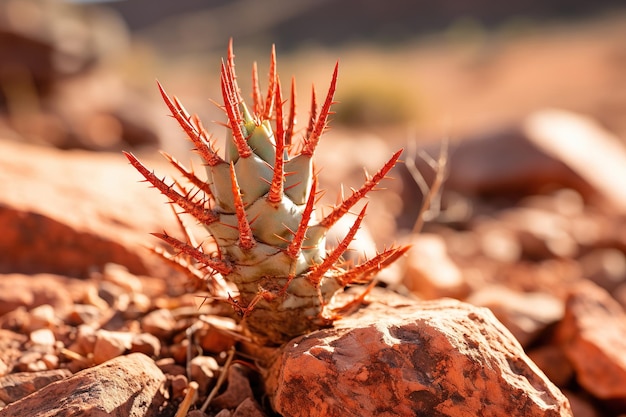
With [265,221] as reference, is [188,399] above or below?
below

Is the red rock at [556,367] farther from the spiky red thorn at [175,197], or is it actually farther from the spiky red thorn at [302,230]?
the spiky red thorn at [175,197]

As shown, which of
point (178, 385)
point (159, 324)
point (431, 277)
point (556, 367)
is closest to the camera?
point (178, 385)

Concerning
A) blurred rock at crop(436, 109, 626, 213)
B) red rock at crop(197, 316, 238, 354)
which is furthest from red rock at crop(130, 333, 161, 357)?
blurred rock at crop(436, 109, 626, 213)

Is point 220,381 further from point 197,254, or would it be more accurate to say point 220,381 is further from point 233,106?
point 233,106

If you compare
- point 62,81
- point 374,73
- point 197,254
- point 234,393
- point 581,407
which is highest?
point 197,254

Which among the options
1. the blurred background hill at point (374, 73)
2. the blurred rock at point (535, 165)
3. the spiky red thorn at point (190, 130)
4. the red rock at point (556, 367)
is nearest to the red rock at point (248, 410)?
the spiky red thorn at point (190, 130)

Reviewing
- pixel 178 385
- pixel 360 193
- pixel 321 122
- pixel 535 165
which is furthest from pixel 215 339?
Result: pixel 535 165
